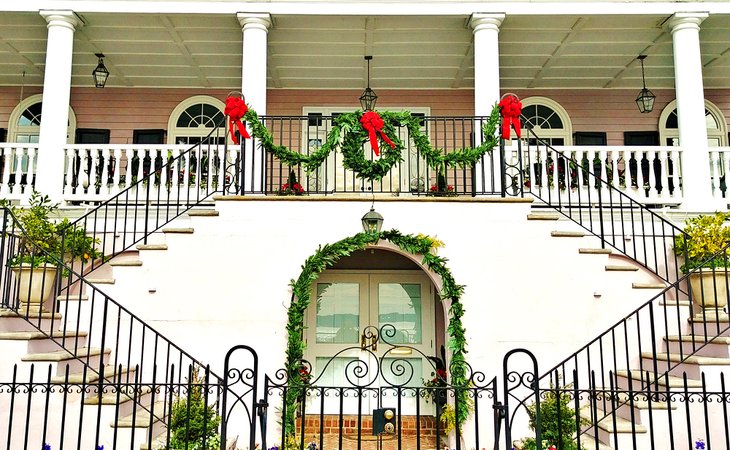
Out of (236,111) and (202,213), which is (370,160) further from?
(202,213)

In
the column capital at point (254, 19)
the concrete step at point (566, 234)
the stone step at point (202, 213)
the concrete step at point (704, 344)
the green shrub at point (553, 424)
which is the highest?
the column capital at point (254, 19)

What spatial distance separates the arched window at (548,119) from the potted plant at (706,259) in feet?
16.4

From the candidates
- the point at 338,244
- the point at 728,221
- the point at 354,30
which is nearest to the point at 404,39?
the point at 354,30

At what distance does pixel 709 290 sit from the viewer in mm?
6574

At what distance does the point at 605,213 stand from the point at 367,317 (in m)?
4.11

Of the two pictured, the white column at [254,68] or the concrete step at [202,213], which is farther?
the white column at [254,68]

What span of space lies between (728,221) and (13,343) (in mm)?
9438

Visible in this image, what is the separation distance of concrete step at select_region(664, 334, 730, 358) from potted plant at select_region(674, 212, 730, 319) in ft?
0.99

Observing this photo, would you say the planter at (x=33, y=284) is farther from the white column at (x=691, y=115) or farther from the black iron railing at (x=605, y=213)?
the white column at (x=691, y=115)

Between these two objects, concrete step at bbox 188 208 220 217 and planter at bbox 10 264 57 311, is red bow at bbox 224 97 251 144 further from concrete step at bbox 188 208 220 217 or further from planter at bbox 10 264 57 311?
planter at bbox 10 264 57 311

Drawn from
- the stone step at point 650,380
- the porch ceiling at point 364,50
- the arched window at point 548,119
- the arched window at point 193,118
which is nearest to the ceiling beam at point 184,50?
the porch ceiling at point 364,50

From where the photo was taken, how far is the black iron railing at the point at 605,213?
24.7 ft

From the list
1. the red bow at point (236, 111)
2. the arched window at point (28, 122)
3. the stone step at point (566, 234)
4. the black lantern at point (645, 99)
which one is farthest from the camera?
the arched window at point (28, 122)

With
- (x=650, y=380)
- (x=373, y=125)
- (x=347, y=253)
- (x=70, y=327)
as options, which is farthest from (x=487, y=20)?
(x=70, y=327)
